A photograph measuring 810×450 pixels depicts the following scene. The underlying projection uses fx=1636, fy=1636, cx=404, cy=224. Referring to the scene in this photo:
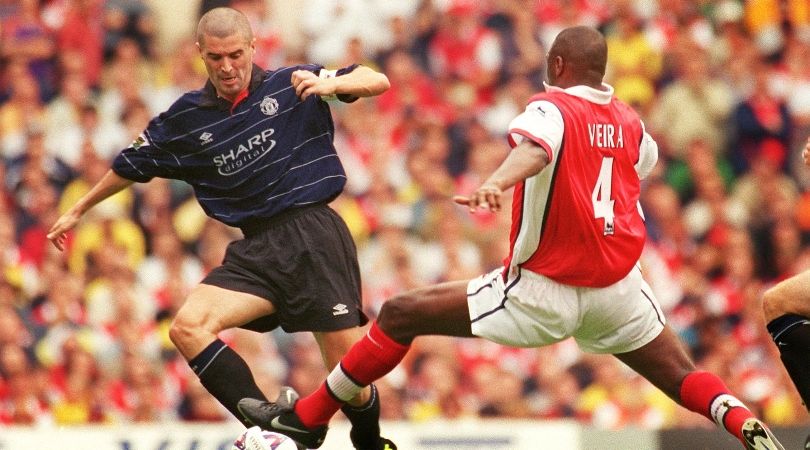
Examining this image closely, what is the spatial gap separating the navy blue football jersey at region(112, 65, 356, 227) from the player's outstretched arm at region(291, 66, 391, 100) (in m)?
0.20

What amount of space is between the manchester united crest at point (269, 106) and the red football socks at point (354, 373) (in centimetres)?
125

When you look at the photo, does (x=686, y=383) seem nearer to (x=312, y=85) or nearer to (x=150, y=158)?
(x=312, y=85)

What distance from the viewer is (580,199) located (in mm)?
6965

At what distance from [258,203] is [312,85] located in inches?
28.9

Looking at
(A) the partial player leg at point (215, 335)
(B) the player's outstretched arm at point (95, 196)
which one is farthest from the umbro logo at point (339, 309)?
(B) the player's outstretched arm at point (95, 196)

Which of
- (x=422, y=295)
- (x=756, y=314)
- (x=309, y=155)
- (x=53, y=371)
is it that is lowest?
(x=756, y=314)

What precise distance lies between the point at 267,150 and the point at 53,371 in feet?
15.7

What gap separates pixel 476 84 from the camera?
14086 millimetres

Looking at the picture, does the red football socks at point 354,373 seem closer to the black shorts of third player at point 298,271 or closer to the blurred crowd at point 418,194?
the black shorts of third player at point 298,271

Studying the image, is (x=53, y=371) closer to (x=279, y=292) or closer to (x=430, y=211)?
(x=430, y=211)

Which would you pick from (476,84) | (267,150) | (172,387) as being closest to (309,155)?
(267,150)

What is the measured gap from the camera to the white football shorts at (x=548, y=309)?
7086 mm

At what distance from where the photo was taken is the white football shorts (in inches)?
279

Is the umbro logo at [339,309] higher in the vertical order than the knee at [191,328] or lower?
lower
